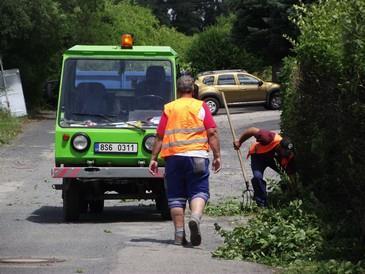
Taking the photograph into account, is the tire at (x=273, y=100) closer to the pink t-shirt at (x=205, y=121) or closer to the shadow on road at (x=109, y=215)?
the shadow on road at (x=109, y=215)

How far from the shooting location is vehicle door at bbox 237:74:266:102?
1463 inches

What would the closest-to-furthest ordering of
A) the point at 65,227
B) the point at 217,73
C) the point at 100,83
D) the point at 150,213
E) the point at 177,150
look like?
the point at 177,150 → the point at 65,227 → the point at 100,83 → the point at 150,213 → the point at 217,73

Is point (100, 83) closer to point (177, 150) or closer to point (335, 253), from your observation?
point (177, 150)

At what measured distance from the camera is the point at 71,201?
37.8ft

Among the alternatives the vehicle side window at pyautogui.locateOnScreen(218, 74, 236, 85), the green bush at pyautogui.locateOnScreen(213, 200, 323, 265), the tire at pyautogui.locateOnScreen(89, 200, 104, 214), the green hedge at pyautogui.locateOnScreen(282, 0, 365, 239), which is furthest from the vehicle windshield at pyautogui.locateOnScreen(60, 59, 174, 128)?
the vehicle side window at pyautogui.locateOnScreen(218, 74, 236, 85)

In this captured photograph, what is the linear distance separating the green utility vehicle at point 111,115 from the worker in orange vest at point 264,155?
1.30 meters

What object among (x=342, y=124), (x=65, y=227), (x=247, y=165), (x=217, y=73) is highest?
(x=342, y=124)

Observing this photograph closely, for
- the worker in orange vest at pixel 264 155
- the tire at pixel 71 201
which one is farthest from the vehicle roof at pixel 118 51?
the tire at pixel 71 201

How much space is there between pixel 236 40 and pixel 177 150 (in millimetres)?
30009

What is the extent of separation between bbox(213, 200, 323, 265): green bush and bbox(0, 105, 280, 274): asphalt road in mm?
256

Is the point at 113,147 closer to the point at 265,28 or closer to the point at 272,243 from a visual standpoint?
the point at 272,243

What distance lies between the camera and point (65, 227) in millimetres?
10938

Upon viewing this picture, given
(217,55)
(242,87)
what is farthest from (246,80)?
(217,55)

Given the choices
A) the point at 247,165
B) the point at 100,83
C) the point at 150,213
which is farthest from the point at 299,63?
the point at 247,165
